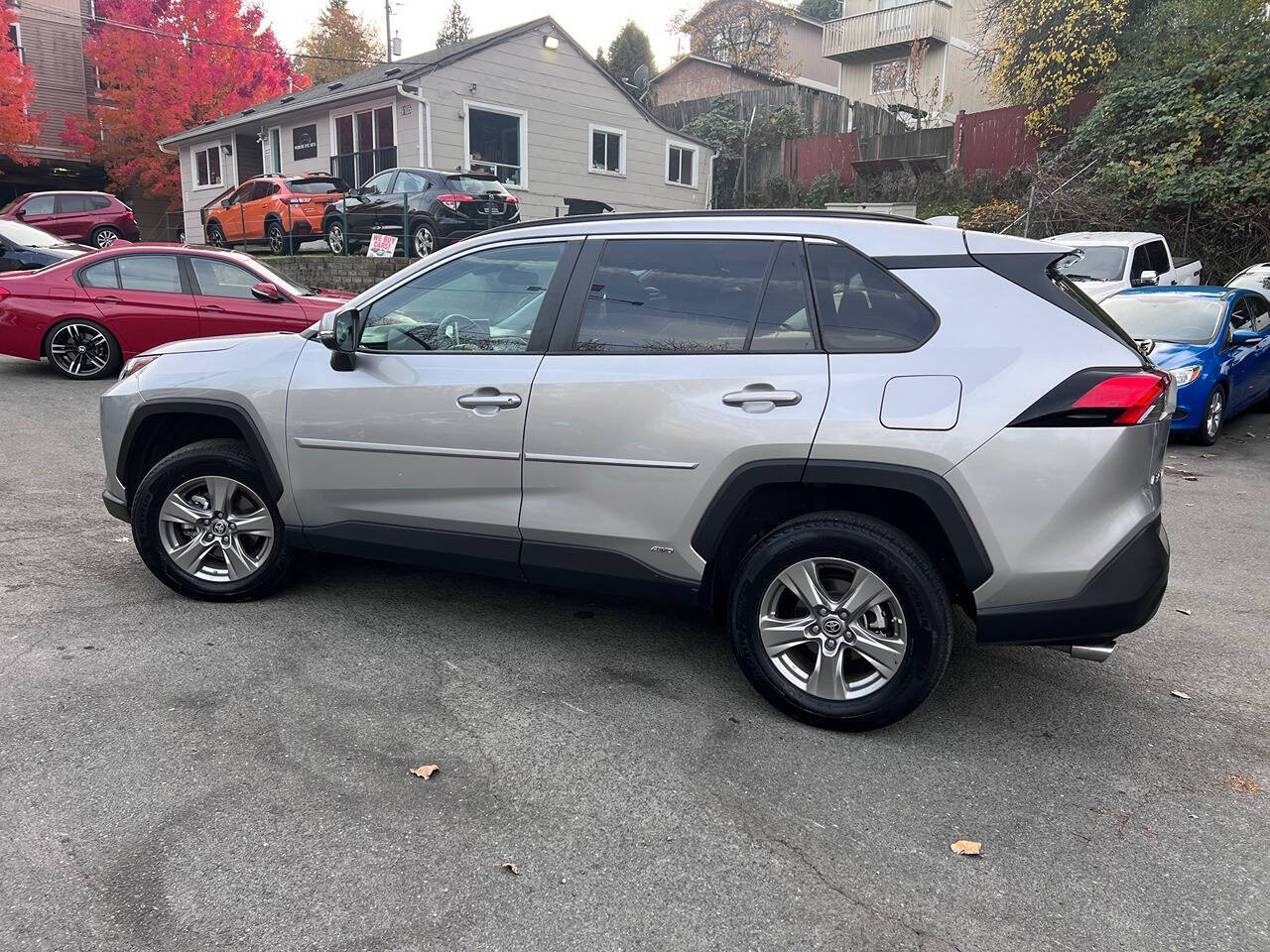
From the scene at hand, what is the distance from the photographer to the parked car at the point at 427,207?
17.0 metres

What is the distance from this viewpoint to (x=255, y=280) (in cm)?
1041

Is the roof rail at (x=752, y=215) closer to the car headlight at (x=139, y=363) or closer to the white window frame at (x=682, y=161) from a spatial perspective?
the car headlight at (x=139, y=363)

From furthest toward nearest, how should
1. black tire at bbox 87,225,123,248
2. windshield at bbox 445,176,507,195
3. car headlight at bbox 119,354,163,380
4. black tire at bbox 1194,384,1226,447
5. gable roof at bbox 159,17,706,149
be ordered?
1. black tire at bbox 87,225,123,248
2. gable roof at bbox 159,17,706,149
3. windshield at bbox 445,176,507,195
4. black tire at bbox 1194,384,1226,447
5. car headlight at bbox 119,354,163,380

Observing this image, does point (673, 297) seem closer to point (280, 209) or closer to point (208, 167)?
point (280, 209)

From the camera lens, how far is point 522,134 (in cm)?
2433

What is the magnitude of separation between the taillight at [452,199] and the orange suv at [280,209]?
9.67ft

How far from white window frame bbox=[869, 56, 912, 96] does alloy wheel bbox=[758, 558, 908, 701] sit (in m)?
32.2

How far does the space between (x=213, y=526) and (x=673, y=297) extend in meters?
2.49

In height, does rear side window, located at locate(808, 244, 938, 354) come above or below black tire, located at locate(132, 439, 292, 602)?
above

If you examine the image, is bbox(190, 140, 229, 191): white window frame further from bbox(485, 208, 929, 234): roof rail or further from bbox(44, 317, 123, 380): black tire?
bbox(485, 208, 929, 234): roof rail

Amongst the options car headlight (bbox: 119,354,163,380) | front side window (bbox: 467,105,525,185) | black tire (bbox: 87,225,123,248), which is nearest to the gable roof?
front side window (bbox: 467,105,525,185)

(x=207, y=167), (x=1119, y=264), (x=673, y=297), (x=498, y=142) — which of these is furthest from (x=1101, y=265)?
(x=207, y=167)

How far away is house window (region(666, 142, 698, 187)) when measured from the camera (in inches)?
1112

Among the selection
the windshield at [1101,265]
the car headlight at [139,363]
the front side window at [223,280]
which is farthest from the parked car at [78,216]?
the windshield at [1101,265]
